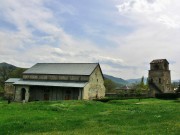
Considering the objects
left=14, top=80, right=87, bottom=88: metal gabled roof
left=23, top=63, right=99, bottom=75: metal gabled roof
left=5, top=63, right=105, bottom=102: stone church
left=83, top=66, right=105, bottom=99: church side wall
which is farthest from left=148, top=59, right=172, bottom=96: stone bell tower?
left=14, top=80, right=87, bottom=88: metal gabled roof

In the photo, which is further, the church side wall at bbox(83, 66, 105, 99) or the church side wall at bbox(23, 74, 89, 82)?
the church side wall at bbox(23, 74, 89, 82)

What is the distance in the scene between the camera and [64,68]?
74.1m

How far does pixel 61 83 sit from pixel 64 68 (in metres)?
6.89

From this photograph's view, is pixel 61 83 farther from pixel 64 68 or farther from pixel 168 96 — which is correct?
pixel 168 96

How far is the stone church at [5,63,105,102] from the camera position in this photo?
6675cm

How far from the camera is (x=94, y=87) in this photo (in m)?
69.4

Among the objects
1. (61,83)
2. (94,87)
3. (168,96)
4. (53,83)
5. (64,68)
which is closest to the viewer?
(168,96)

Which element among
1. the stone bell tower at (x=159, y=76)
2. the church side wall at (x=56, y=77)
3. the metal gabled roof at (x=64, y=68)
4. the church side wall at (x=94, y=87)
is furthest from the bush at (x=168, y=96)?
the stone bell tower at (x=159, y=76)

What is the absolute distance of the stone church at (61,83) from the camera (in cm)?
6675

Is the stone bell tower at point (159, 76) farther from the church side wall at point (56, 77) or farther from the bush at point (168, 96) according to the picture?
the church side wall at point (56, 77)

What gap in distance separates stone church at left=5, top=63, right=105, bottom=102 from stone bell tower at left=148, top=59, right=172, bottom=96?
1108 inches

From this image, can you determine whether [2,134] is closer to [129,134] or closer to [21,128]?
[21,128]

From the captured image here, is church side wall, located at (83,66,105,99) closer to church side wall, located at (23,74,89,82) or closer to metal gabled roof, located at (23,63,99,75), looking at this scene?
metal gabled roof, located at (23,63,99,75)

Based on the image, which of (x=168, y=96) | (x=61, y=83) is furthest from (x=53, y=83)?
(x=168, y=96)
